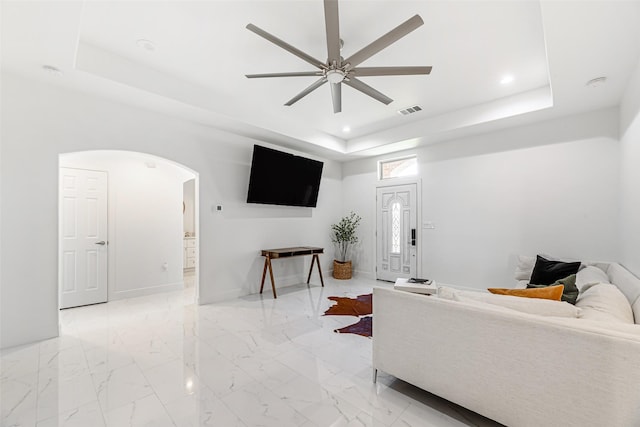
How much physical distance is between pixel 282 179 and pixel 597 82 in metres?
4.38

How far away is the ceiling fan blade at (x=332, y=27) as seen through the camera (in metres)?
1.98

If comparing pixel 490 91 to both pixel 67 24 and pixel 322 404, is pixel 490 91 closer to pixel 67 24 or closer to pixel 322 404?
pixel 322 404

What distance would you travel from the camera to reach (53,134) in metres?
3.19

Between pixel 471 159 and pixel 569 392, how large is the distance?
4302 millimetres

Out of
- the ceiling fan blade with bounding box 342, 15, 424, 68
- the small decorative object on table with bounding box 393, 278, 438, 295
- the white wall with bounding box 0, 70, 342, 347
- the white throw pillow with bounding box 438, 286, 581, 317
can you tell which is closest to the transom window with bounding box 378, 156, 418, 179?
the small decorative object on table with bounding box 393, 278, 438, 295

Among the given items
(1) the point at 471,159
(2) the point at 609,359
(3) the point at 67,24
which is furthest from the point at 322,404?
(1) the point at 471,159

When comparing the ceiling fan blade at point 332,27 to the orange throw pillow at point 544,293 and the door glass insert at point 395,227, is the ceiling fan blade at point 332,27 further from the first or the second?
the door glass insert at point 395,227

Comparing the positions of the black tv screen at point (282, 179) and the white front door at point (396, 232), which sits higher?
the black tv screen at point (282, 179)

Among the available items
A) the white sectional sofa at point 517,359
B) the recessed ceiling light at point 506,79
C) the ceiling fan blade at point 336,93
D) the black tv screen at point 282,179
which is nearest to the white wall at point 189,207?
the black tv screen at point 282,179

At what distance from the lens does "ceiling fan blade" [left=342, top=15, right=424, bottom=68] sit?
2.07 m

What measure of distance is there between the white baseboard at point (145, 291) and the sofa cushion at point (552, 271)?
18.4ft

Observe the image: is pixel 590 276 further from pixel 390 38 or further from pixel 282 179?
pixel 282 179

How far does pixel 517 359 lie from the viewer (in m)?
1.55

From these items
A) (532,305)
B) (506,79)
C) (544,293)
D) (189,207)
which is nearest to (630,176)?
(506,79)
